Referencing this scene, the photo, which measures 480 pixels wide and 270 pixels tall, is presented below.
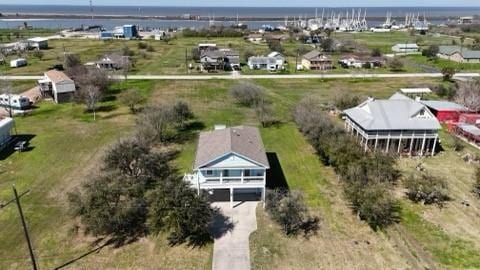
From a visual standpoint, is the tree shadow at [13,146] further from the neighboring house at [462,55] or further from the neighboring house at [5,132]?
the neighboring house at [462,55]

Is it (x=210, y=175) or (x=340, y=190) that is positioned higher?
(x=210, y=175)

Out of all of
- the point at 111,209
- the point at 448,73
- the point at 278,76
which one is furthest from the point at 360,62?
the point at 111,209

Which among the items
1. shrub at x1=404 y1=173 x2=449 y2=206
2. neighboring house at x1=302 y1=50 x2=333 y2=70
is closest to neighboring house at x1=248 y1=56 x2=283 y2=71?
neighboring house at x1=302 y1=50 x2=333 y2=70

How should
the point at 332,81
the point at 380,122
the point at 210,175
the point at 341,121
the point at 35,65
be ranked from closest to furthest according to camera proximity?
the point at 210,175
the point at 380,122
the point at 341,121
the point at 332,81
the point at 35,65

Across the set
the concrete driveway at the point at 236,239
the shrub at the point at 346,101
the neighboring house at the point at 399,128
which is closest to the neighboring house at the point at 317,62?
the shrub at the point at 346,101

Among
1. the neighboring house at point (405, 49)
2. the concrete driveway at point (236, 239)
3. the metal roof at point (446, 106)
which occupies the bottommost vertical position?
the concrete driveway at point (236, 239)

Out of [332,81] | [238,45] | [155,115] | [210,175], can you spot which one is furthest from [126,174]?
[238,45]

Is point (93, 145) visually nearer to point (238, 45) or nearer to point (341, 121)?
point (341, 121)
